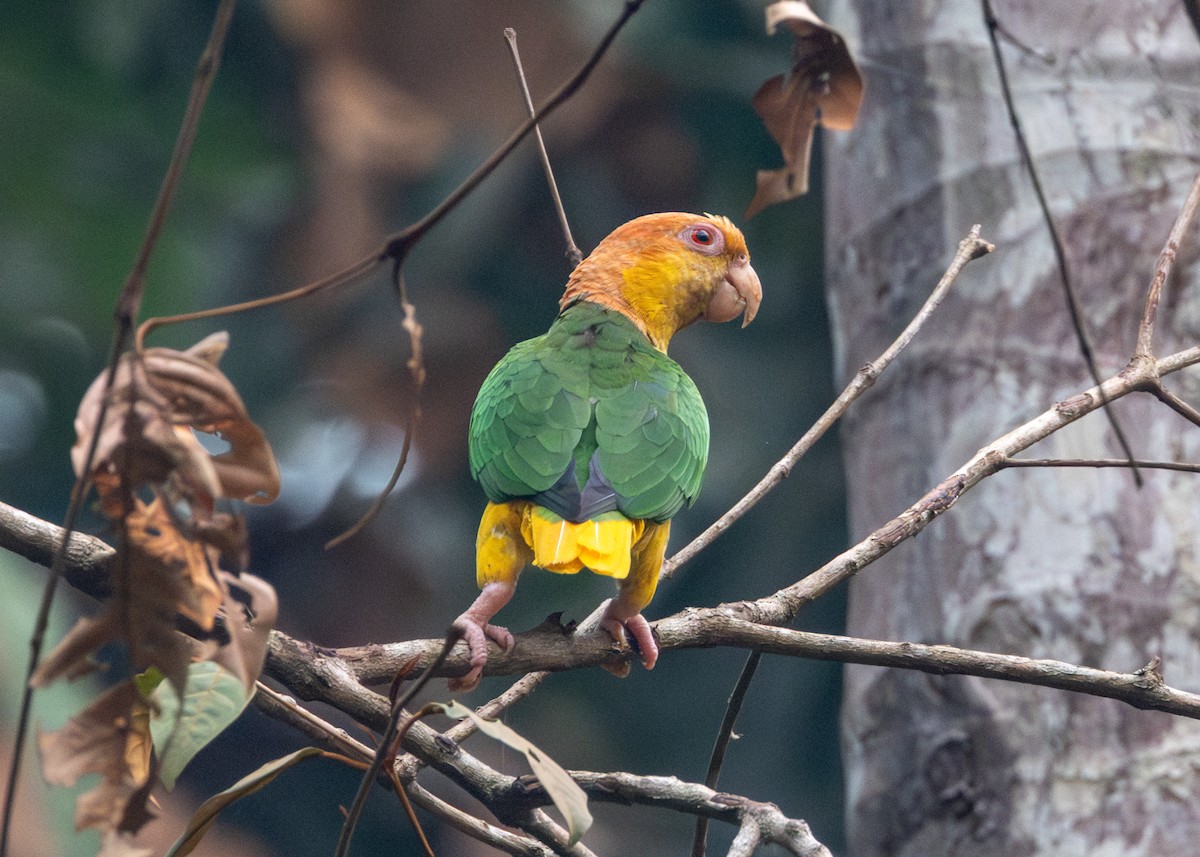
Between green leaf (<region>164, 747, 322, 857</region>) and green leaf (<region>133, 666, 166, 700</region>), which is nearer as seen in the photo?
green leaf (<region>164, 747, 322, 857</region>)

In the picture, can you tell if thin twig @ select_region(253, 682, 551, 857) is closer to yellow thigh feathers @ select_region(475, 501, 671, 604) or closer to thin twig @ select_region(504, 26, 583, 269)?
yellow thigh feathers @ select_region(475, 501, 671, 604)

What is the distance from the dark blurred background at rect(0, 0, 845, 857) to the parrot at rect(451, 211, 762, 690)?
196 inches

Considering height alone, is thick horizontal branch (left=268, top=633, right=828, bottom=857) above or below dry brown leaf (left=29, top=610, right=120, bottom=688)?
above

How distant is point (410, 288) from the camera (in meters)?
9.02

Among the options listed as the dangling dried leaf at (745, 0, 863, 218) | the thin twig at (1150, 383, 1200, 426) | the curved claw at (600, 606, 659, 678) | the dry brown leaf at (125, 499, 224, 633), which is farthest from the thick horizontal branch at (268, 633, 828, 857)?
the dangling dried leaf at (745, 0, 863, 218)

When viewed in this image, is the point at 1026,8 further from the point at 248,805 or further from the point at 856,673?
the point at 248,805

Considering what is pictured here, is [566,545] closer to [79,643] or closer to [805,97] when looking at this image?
[805,97]

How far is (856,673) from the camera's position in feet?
15.7

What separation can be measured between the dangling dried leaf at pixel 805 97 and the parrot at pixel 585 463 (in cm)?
73

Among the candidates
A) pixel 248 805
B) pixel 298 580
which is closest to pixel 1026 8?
pixel 298 580

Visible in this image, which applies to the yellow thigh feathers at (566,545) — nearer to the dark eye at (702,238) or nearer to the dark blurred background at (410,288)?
the dark eye at (702,238)

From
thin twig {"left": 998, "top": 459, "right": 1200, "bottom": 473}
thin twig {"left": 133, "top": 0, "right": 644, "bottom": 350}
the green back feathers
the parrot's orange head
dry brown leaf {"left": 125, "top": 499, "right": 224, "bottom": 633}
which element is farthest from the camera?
the parrot's orange head

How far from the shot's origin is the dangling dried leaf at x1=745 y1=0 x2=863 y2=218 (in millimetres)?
2209

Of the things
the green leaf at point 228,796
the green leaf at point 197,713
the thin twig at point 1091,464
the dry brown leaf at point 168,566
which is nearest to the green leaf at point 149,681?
the green leaf at point 197,713
